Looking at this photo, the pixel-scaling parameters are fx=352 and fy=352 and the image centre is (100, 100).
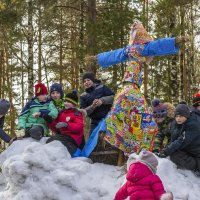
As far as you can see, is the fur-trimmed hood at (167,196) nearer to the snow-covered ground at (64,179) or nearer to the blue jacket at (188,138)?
the snow-covered ground at (64,179)

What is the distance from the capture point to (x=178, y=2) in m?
13.7

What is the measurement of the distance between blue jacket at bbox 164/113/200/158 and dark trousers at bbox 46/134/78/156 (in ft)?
4.62

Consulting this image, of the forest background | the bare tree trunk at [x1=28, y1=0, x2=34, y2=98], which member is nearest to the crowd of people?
the forest background

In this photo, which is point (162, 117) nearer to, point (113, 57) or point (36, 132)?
point (113, 57)

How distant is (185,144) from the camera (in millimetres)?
5176

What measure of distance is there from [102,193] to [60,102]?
223 cm

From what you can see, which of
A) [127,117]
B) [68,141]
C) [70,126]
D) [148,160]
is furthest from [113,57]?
[148,160]

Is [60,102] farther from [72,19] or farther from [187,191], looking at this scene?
[72,19]

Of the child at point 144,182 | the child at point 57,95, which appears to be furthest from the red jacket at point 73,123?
the child at point 144,182

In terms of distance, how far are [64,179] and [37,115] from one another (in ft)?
5.01

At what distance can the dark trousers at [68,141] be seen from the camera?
5.38 m

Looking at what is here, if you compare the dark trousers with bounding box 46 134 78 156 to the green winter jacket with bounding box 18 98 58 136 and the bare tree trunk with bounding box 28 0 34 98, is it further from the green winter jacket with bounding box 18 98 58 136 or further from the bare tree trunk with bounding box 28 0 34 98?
the bare tree trunk with bounding box 28 0 34 98

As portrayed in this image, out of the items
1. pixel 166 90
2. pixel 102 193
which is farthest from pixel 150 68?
pixel 102 193

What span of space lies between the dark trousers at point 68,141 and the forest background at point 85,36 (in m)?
4.61
